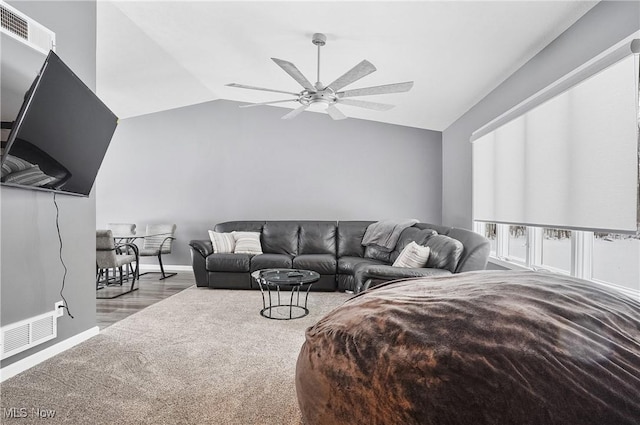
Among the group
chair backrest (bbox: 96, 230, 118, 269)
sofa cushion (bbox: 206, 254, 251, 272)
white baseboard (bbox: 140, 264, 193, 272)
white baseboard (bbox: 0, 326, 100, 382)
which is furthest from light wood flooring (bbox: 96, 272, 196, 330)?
sofa cushion (bbox: 206, 254, 251, 272)

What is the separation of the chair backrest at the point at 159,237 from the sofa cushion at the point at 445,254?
4264 millimetres

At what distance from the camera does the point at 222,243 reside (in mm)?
4988

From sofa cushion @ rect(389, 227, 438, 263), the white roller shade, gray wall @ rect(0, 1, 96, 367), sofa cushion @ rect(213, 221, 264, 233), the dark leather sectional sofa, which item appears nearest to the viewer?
the white roller shade

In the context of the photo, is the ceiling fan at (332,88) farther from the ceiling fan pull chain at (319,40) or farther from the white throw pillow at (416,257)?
the white throw pillow at (416,257)

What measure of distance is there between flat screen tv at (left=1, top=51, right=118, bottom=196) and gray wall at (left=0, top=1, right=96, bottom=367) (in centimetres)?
14

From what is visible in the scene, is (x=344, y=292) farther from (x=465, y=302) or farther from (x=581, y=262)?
(x=465, y=302)

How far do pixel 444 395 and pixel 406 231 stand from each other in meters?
4.05

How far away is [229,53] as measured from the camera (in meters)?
3.87

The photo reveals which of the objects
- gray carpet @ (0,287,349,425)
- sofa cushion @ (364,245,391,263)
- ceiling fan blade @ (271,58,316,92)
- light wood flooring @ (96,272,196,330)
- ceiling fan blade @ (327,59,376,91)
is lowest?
light wood flooring @ (96,272,196,330)

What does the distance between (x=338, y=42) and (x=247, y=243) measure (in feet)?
9.93

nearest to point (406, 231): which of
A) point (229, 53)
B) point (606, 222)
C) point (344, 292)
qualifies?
point (344, 292)

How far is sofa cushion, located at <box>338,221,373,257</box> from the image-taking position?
519cm

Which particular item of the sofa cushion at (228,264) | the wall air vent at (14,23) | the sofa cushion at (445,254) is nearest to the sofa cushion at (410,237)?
the sofa cushion at (445,254)

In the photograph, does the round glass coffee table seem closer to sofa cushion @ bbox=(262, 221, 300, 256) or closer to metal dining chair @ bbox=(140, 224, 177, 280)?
sofa cushion @ bbox=(262, 221, 300, 256)
